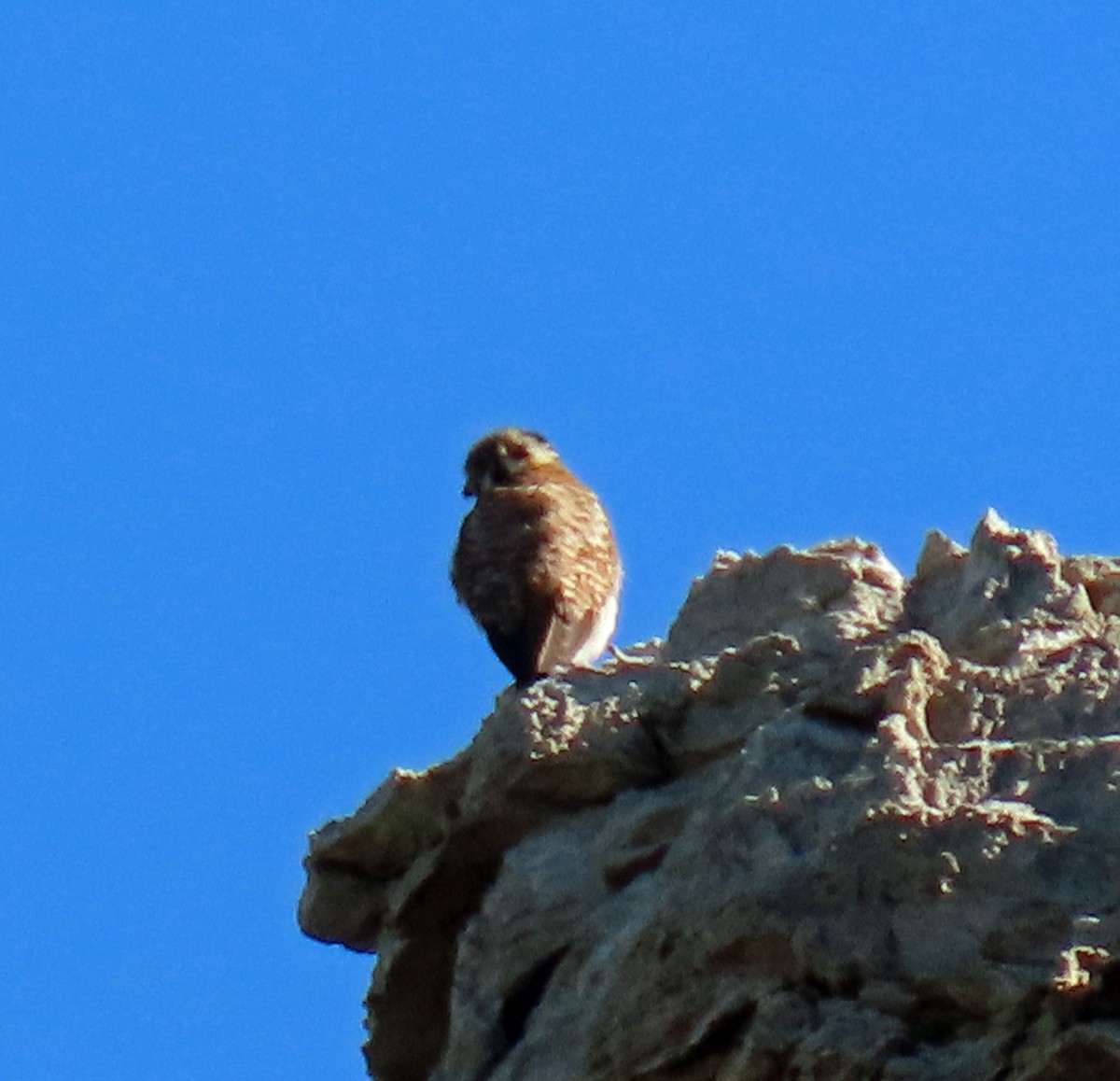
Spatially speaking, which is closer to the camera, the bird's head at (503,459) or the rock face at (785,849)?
the rock face at (785,849)

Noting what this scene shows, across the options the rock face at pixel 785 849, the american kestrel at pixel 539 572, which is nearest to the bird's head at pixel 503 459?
the american kestrel at pixel 539 572

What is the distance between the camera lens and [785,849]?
8.00m

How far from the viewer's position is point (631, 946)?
808 centimetres

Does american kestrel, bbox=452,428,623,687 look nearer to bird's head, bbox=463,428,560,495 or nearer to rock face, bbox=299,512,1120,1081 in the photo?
bird's head, bbox=463,428,560,495

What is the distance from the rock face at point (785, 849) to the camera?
7566 millimetres

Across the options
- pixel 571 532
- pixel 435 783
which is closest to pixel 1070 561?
pixel 435 783

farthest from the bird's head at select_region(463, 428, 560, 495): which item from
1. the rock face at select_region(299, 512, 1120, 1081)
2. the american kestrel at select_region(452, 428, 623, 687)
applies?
the rock face at select_region(299, 512, 1120, 1081)

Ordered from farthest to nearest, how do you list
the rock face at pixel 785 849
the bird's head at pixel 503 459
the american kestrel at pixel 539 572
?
1. the bird's head at pixel 503 459
2. the american kestrel at pixel 539 572
3. the rock face at pixel 785 849

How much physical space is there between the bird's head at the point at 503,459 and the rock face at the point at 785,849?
9.26 feet

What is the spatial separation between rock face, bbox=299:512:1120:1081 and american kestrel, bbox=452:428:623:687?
169cm

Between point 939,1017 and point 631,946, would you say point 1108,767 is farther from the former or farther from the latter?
point 631,946

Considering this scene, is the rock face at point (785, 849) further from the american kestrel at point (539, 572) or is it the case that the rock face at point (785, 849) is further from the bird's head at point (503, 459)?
the bird's head at point (503, 459)

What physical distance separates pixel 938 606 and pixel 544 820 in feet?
5.43

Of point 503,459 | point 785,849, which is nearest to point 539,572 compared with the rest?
point 503,459
